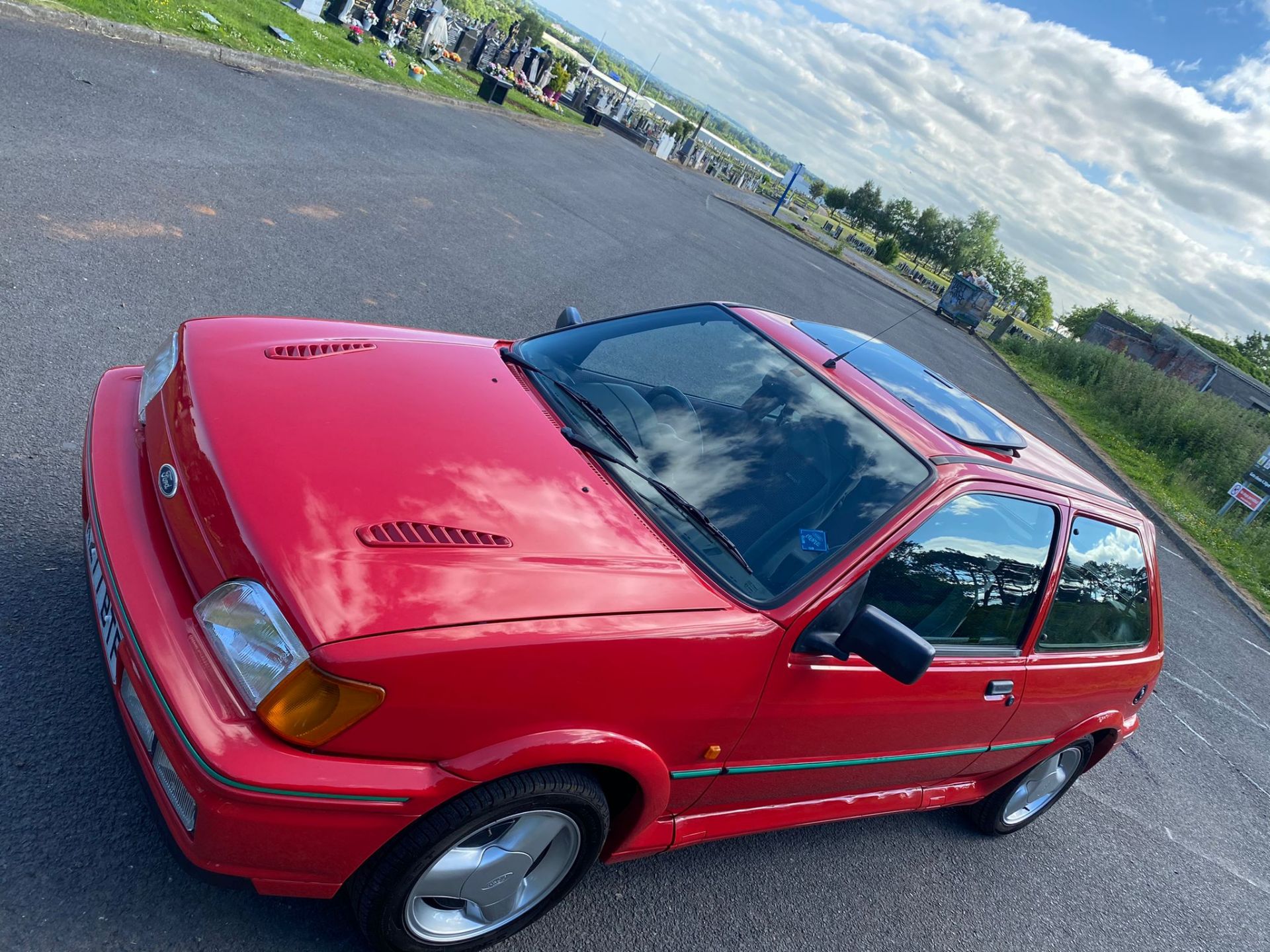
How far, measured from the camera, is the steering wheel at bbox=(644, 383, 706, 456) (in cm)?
287

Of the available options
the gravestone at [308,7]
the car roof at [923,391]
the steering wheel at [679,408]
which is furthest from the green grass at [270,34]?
the car roof at [923,391]

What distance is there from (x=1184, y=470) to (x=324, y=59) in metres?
19.7

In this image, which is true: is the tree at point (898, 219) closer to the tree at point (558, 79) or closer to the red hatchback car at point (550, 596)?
the tree at point (558, 79)

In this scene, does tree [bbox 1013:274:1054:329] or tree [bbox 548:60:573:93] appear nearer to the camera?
tree [bbox 548:60:573:93]

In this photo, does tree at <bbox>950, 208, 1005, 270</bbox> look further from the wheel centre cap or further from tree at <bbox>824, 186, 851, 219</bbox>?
the wheel centre cap

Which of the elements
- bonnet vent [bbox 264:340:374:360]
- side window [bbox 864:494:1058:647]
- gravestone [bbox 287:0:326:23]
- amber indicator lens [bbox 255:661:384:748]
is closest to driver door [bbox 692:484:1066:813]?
side window [bbox 864:494:1058:647]

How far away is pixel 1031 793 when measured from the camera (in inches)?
159

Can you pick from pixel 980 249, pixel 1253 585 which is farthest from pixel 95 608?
pixel 980 249

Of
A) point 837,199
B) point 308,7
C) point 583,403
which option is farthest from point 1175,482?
point 837,199

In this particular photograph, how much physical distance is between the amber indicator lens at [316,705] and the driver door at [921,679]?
116 centimetres

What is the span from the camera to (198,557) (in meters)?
2.03

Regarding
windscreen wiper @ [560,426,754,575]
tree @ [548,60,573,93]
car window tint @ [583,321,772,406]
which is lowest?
windscreen wiper @ [560,426,754,575]

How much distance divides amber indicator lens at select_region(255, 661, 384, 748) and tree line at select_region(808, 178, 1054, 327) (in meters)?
93.6

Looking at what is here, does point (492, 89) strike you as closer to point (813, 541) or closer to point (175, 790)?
point (813, 541)
